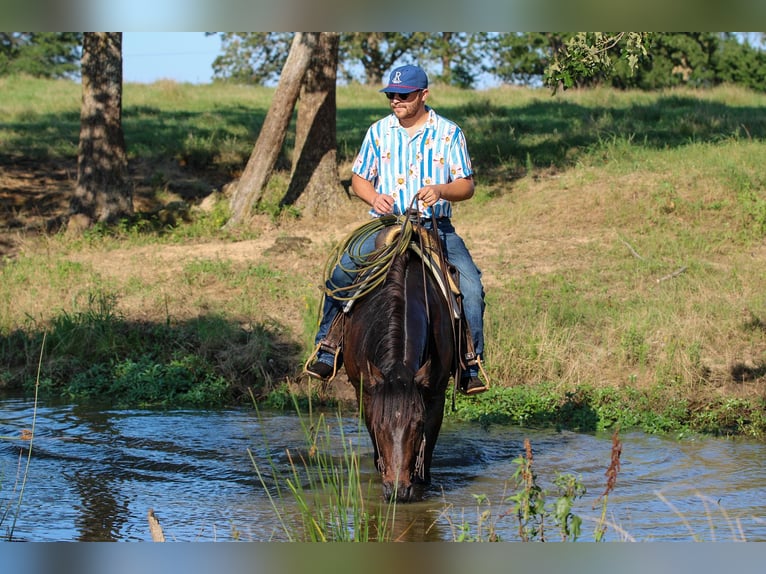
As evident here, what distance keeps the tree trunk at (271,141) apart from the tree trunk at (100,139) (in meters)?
1.93

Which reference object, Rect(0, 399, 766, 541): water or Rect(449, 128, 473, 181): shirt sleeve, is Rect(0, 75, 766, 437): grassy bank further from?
Rect(449, 128, 473, 181): shirt sleeve

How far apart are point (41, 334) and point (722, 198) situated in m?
9.90

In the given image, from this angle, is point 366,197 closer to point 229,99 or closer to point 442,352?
point 442,352

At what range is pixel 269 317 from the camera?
12.3 meters

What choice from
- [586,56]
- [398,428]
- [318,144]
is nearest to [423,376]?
[398,428]

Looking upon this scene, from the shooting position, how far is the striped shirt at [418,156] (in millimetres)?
7320

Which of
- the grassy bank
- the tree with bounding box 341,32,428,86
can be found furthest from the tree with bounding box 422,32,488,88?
the grassy bank

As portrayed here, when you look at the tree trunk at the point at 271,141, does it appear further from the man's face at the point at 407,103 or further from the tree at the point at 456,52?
the tree at the point at 456,52

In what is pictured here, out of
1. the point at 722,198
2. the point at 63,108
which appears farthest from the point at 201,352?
the point at 63,108

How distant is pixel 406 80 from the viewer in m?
7.02

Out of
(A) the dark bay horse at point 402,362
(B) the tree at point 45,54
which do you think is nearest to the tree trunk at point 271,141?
(A) the dark bay horse at point 402,362

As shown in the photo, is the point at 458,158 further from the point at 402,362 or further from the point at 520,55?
the point at 520,55

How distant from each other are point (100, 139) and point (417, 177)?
10.2m

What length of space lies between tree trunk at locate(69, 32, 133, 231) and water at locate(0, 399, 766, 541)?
6.03 m
